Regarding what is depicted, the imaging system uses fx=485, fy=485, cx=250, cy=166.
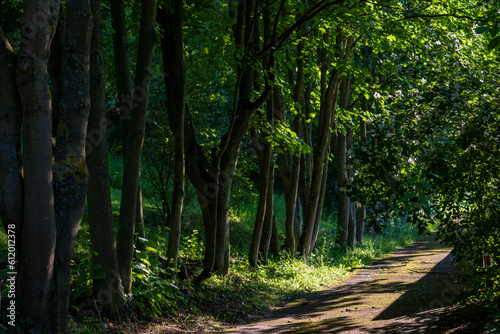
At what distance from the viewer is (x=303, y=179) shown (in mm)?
14133

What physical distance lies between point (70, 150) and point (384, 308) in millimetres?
6014

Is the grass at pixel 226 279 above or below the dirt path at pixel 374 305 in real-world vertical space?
above

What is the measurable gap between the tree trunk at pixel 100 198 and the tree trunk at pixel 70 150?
0.88m

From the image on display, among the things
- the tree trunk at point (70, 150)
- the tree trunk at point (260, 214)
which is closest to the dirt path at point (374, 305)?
the tree trunk at point (260, 214)

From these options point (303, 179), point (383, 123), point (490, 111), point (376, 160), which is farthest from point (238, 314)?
point (303, 179)

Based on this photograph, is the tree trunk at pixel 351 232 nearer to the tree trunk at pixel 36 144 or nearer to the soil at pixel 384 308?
the soil at pixel 384 308

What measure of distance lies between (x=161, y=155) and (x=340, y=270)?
5.65m

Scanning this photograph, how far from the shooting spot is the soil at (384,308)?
21.5 ft

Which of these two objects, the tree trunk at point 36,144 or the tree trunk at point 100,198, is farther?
the tree trunk at point 100,198

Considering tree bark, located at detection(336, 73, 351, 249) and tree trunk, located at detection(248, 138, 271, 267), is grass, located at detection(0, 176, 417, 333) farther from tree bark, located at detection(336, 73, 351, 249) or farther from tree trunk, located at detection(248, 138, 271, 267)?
tree bark, located at detection(336, 73, 351, 249)

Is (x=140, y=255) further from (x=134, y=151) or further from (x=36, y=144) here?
(x=36, y=144)

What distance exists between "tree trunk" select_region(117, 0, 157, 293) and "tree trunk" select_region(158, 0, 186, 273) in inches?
55.2

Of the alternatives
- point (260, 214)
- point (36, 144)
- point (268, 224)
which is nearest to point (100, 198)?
point (36, 144)

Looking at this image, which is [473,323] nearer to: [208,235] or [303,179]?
[208,235]
